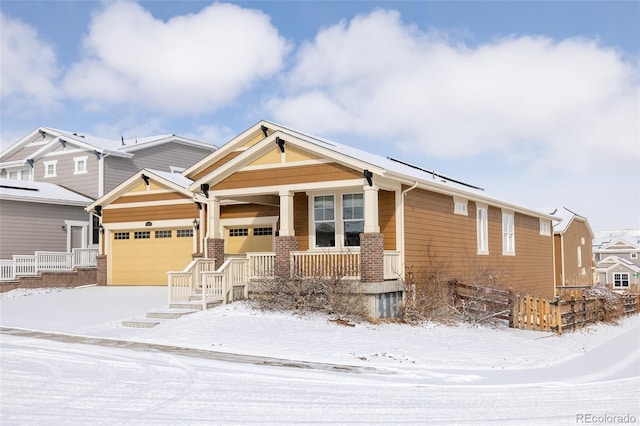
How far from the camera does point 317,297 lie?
55.0 ft

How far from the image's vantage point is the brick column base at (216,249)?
2002 centimetres

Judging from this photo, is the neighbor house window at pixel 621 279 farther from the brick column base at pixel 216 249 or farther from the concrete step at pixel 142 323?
the concrete step at pixel 142 323

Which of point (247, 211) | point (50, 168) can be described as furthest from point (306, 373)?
point (50, 168)

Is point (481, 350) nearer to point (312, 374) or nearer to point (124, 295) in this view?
point (312, 374)

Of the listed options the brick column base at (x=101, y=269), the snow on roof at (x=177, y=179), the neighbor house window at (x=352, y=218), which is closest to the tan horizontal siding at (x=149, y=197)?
the snow on roof at (x=177, y=179)

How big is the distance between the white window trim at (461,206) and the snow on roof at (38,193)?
19.1m

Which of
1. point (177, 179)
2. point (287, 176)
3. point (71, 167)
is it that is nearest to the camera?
point (287, 176)

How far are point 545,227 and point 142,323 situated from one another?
75.9 ft

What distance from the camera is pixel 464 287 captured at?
65.4 feet

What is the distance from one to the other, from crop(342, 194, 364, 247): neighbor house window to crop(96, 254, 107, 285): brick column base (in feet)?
45.3

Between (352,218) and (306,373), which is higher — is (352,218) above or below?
above

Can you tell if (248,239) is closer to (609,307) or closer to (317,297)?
(317,297)

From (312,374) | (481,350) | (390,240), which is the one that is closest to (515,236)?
(390,240)

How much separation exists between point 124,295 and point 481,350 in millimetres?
15083
